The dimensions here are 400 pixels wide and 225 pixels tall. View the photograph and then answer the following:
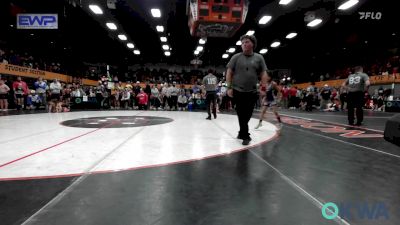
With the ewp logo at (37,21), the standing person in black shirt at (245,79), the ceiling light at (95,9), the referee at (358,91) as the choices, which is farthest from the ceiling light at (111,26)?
the standing person in black shirt at (245,79)

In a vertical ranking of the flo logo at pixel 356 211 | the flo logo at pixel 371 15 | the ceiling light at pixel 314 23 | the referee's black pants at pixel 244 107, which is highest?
the ceiling light at pixel 314 23

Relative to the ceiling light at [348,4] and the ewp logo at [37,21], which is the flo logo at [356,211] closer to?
the ceiling light at [348,4]

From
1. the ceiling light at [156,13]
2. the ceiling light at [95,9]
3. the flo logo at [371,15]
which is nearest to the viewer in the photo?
the flo logo at [371,15]

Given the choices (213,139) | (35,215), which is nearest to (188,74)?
(213,139)

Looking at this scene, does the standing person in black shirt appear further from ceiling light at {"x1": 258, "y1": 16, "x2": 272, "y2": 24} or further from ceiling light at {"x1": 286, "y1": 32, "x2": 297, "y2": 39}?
ceiling light at {"x1": 286, "y1": 32, "x2": 297, "y2": 39}

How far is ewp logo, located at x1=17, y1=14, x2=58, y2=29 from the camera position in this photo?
12.9 metres

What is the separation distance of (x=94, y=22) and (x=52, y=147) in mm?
17047

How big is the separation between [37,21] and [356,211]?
15384 millimetres

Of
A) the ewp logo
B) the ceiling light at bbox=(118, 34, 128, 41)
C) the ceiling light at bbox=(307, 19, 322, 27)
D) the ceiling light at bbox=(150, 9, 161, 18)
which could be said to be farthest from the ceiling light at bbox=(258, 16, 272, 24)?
the ceiling light at bbox=(118, 34, 128, 41)

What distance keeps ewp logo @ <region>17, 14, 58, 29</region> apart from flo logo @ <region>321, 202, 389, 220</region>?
1419 cm

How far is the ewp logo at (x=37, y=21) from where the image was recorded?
12.9 meters

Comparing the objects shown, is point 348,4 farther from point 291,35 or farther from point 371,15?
point 291,35

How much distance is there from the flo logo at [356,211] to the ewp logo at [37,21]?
14188 mm

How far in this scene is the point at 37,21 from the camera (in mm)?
13305
